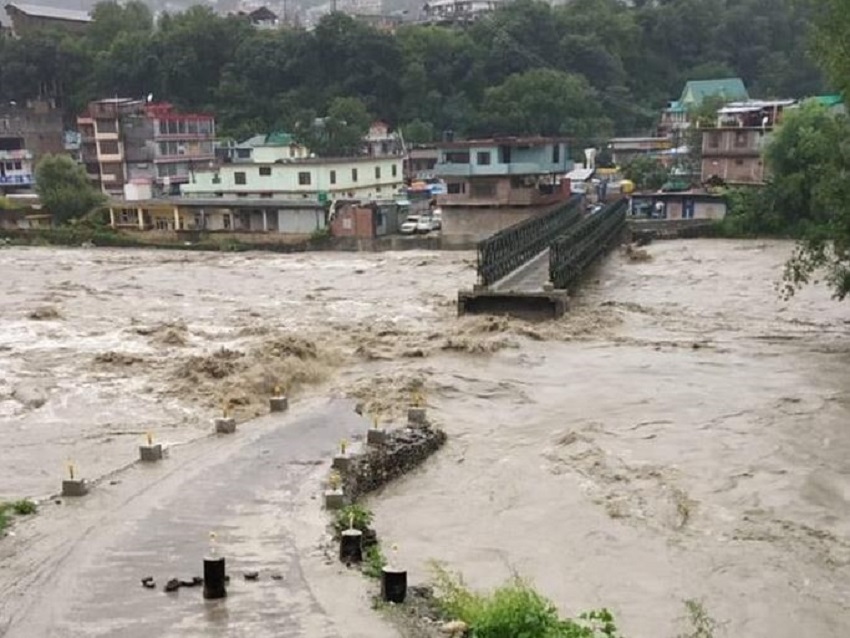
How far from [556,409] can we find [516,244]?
17.3 metres

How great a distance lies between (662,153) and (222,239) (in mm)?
32903

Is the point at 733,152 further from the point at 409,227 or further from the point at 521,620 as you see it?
the point at 521,620

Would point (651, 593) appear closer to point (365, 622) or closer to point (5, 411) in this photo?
point (365, 622)

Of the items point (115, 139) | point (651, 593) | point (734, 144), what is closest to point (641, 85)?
point (734, 144)

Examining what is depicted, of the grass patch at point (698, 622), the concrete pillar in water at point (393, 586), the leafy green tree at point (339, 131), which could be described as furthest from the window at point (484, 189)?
the concrete pillar in water at point (393, 586)

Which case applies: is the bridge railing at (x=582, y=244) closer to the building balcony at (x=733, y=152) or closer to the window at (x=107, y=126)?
the building balcony at (x=733, y=152)

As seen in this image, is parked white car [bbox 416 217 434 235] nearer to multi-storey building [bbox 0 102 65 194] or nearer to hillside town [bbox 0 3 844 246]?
hillside town [bbox 0 3 844 246]

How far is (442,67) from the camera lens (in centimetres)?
7969

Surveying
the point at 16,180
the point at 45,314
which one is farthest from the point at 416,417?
the point at 16,180

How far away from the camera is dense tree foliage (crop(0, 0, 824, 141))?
76.4 m

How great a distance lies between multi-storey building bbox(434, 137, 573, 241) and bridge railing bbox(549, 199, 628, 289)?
17.1ft

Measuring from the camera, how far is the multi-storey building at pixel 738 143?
59844mm

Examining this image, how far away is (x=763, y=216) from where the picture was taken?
52.2 meters

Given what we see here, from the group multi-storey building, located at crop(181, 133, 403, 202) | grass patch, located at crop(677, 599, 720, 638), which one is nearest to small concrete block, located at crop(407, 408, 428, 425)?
grass patch, located at crop(677, 599, 720, 638)
